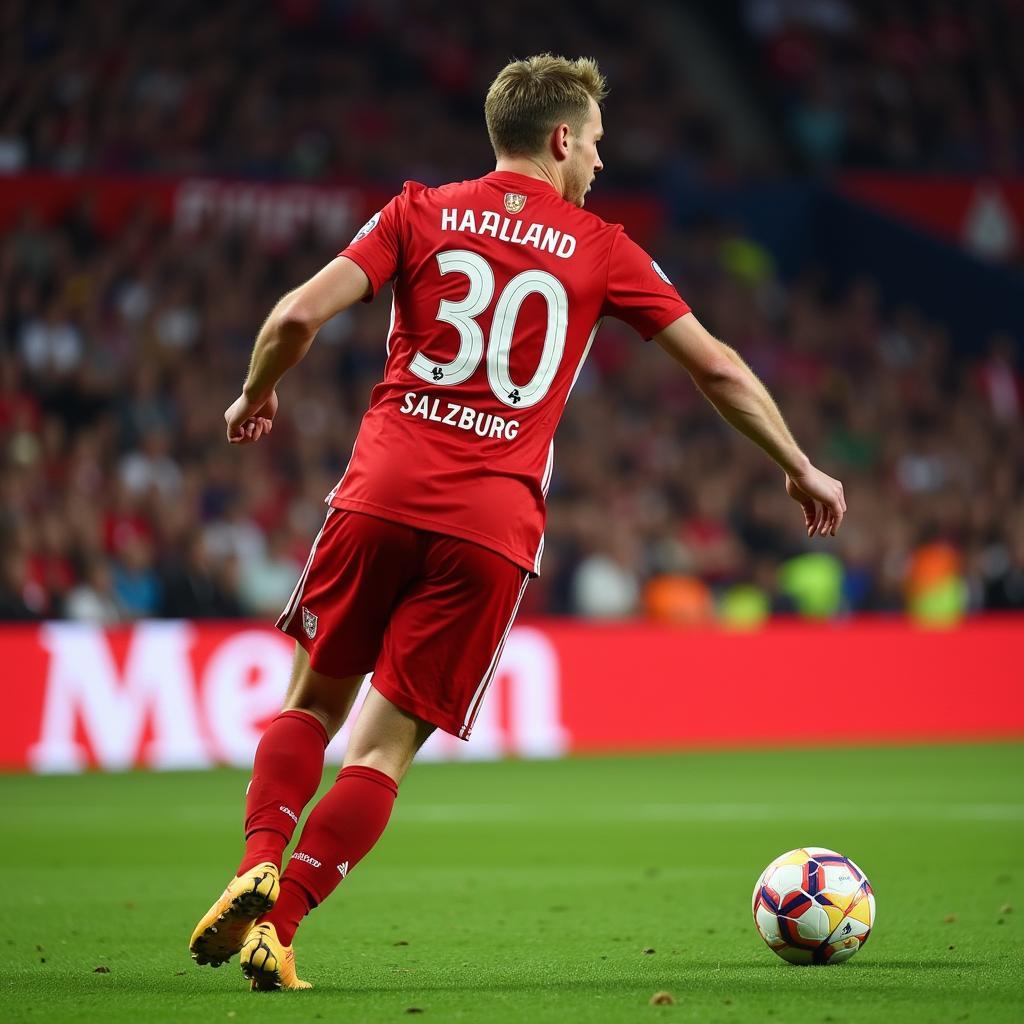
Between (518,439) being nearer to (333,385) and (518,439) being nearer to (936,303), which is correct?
(333,385)

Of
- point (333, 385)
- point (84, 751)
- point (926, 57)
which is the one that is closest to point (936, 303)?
point (926, 57)

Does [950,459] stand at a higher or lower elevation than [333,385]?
higher

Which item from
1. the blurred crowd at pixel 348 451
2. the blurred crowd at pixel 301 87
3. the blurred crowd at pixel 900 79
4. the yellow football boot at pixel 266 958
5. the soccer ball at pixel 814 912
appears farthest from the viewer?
the blurred crowd at pixel 900 79

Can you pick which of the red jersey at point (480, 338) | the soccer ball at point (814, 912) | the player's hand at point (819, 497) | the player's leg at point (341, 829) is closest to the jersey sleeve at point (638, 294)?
the red jersey at point (480, 338)

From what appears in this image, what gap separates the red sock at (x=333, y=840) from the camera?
449cm

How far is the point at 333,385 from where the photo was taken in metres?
17.5

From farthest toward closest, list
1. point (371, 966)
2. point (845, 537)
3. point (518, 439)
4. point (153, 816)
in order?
point (845, 537), point (153, 816), point (371, 966), point (518, 439)

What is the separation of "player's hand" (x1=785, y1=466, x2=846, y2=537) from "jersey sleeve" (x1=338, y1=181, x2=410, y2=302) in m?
1.19

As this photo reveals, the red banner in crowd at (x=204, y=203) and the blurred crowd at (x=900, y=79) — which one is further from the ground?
the blurred crowd at (x=900, y=79)

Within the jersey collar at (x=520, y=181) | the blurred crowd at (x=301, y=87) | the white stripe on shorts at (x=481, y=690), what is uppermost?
the blurred crowd at (x=301, y=87)

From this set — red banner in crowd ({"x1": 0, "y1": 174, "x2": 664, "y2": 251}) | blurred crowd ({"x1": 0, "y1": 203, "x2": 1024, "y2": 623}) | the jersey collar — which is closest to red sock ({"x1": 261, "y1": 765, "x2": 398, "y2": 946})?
the jersey collar

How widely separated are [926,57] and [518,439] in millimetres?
21887

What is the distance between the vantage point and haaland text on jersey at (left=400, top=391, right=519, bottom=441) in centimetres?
466

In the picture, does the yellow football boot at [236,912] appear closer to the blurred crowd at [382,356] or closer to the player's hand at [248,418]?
the player's hand at [248,418]
